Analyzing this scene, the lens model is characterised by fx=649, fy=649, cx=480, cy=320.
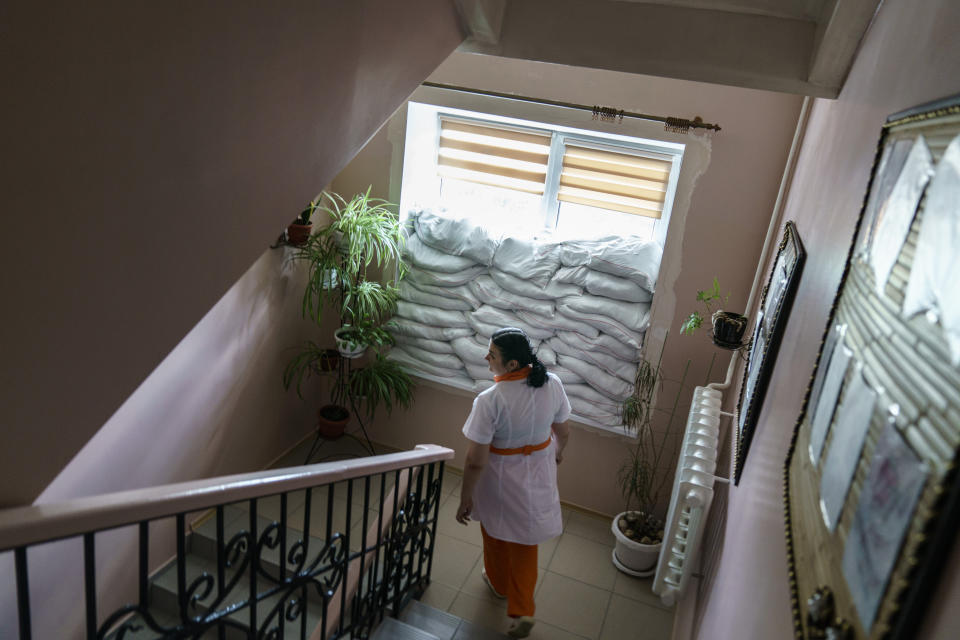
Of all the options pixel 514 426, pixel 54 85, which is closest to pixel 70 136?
pixel 54 85

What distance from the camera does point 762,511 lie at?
144 cm

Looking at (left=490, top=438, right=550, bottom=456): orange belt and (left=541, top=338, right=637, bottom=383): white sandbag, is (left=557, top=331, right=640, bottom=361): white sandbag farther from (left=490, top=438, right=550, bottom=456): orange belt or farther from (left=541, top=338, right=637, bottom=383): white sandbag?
(left=490, top=438, right=550, bottom=456): orange belt

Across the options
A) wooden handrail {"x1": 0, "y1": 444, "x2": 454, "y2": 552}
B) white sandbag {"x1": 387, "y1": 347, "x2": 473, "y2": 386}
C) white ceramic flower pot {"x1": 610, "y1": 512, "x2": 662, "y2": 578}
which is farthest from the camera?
white sandbag {"x1": 387, "y1": 347, "x2": 473, "y2": 386}

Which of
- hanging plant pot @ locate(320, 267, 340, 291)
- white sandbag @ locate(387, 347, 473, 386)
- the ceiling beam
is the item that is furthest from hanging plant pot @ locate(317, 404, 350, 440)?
the ceiling beam

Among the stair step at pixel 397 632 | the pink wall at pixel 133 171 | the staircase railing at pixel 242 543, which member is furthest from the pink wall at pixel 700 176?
the pink wall at pixel 133 171

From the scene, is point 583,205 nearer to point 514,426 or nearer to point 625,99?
point 625,99

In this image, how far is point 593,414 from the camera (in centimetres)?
414

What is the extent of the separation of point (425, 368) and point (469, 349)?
0.38 m

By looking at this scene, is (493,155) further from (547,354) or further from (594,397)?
(594,397)

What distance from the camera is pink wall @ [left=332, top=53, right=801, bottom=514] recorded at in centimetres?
350

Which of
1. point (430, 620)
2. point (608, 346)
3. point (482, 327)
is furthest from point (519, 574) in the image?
point (482, 327)

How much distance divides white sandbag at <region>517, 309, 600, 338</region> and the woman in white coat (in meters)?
0.97

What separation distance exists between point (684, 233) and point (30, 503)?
10.9 feet

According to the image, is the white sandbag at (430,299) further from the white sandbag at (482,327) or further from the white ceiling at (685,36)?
the white ceiling at (685,36)
